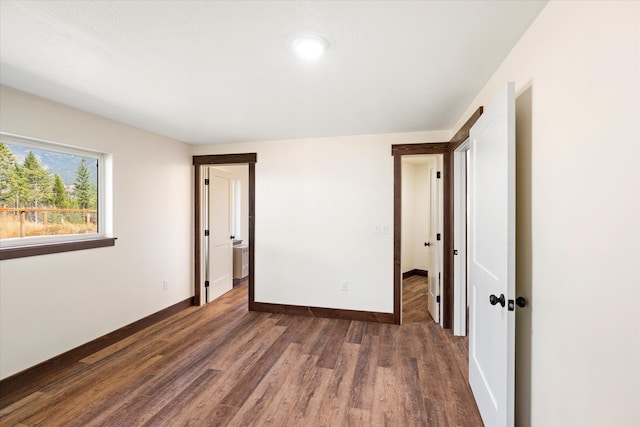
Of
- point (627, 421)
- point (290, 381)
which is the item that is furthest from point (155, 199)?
point (627, 421)

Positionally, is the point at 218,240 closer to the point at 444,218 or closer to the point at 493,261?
the point at 444,218

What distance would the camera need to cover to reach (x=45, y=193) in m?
2.46

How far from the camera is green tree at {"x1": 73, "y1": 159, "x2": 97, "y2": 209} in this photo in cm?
272

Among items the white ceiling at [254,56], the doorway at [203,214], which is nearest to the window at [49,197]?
the white ceiling at [254,56]

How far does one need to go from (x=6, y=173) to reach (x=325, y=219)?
2.89 metres

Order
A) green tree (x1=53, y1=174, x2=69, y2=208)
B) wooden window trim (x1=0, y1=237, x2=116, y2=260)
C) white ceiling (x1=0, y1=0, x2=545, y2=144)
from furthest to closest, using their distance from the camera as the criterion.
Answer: green tree (x1=53, y1=174, x2=69, y2=208) → wooden window trim (x1=0, y1=237, x2=116, y2=260) → white ceiling (x1=0, y1=0, x2=545, y2=144)

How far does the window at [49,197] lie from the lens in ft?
7.23

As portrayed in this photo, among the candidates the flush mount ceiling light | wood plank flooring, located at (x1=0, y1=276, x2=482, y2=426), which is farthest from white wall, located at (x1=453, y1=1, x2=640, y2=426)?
the flush mount ceiling light

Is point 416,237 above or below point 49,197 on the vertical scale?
below

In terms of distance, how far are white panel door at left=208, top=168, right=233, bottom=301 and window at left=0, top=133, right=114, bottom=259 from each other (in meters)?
1.44

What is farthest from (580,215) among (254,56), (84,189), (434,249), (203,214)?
(203,214)

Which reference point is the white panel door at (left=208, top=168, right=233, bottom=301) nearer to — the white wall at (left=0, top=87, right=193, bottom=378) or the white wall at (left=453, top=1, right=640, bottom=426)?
the white wall at (left=0, top=87, right=193, bottom=378)

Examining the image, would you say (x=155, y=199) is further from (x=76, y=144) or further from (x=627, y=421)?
(x=627, y=421)

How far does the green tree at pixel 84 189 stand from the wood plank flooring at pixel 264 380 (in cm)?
144
